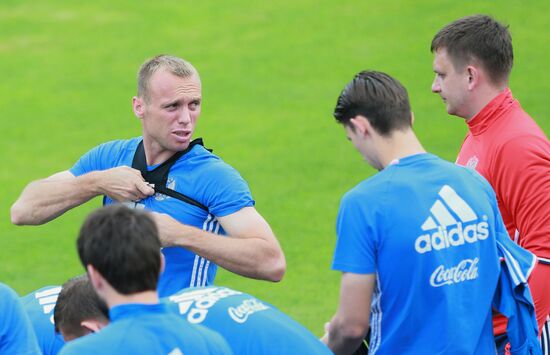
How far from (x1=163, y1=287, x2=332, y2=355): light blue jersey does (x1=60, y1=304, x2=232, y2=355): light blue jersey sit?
39cm

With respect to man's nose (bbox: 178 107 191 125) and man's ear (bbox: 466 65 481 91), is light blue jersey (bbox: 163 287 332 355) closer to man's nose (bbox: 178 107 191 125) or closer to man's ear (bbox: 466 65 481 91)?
man's nose (bbox: 178 107 191 125)

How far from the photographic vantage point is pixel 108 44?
18.5 m

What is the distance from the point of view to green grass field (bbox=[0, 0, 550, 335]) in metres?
11.7

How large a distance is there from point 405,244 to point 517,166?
4.14ft

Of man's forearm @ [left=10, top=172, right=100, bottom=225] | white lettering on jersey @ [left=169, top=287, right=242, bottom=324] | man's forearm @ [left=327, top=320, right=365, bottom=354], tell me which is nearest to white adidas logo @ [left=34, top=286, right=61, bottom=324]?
man's forearm @ [left=10, top=172, right=100, bottom=225]

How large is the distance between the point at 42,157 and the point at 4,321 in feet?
32.5

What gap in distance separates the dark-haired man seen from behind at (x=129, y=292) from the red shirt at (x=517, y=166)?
218 cm

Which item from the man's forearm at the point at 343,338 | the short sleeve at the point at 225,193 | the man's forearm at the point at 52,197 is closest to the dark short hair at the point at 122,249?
the man's forearm at the point at 343,338

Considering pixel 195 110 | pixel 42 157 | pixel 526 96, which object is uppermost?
pixel 195 110

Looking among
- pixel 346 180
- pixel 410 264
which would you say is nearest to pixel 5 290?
pixel 410 264

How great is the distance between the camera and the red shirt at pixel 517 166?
207 inches

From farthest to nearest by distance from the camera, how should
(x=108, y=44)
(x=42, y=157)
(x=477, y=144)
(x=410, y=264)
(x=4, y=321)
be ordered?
(x=108, y=44) < (x=42, y=157) < (x=477, y=144) < (x=4, y=321) < (x=410, y=264)

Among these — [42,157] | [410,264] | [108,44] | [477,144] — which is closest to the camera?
[410,264]

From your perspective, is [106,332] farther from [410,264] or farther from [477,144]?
[477,144]
